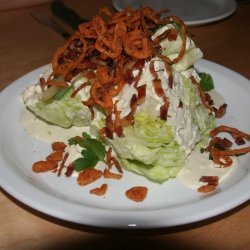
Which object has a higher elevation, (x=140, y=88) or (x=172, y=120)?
(x=140, y=88)

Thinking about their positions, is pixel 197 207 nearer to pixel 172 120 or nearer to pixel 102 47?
pixel 172 120

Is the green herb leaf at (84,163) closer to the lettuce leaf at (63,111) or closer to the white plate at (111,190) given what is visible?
the white plate at (111,190)

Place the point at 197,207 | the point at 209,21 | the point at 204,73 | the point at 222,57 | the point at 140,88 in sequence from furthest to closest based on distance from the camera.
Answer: the point at 209,21 → the point at 222,57 → the point at 204,73 → the point at 140,88 → the point at 197,207

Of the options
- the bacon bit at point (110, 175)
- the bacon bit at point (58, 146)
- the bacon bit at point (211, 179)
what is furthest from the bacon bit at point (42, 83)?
the bacon bit at point (211, 179)

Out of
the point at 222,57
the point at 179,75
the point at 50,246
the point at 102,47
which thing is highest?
the point at 102,47

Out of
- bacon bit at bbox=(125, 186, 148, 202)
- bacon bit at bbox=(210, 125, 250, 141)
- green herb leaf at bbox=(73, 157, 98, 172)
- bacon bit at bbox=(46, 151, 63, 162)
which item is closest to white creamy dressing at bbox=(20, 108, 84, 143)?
bacon bit at bbox=(46, 151, 63, 162)

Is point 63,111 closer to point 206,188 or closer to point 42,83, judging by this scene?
point 42,83

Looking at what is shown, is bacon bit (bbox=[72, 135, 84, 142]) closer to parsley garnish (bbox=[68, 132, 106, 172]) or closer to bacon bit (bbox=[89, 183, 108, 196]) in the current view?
parsley garnish (bbox=[68, 132, 106, 172])

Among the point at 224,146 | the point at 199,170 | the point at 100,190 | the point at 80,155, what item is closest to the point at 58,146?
the point at 80,155

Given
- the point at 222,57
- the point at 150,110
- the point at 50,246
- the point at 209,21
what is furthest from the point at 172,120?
the point at 209,21
